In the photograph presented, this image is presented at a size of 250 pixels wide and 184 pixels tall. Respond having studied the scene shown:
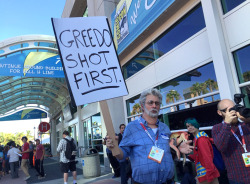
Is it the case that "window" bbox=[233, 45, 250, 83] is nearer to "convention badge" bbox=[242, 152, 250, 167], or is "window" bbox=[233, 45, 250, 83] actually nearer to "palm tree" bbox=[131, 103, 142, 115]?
"convention badge" bbox=[242, 152, 250, 167]

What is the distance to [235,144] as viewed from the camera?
2285mm

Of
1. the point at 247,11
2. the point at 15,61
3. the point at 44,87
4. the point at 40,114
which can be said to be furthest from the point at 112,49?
the point at 40,114

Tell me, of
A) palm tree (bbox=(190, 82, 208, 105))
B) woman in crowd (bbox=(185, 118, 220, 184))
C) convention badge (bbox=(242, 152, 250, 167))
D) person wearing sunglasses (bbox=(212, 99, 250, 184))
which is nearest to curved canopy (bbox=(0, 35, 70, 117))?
palm tree (bbox=(190, 82, 208, 105))

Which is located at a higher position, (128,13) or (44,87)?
(44,87)

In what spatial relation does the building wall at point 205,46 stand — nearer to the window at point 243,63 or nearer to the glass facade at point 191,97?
the window at point 243,63

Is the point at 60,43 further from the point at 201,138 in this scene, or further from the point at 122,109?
the point at 122,109

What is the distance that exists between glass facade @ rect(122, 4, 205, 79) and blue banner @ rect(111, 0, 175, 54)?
67cm

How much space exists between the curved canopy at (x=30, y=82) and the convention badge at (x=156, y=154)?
34.0 feet

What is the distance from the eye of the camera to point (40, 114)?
31250 mm

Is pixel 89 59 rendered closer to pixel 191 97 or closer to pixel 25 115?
pixel 191 97

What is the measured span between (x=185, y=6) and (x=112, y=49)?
382cm

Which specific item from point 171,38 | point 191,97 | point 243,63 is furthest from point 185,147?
point 171,38

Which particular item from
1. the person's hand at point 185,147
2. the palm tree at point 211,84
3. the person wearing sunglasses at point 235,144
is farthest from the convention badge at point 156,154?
the palm tree at point 211,84

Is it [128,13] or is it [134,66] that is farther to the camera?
[134,66]
